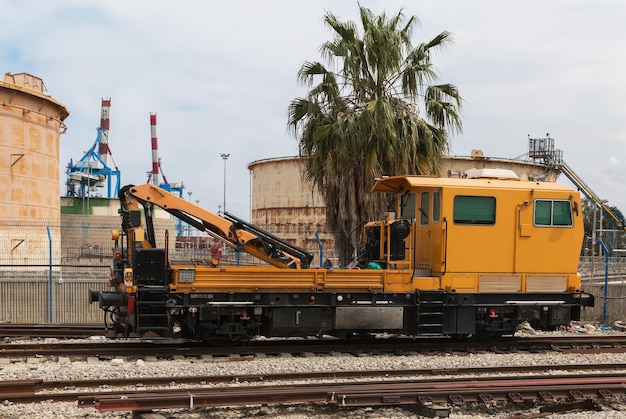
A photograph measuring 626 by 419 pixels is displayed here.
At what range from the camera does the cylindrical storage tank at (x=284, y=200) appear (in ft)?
120

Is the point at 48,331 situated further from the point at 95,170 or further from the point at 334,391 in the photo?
the point at 95,170

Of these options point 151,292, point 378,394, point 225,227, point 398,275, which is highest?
point 225,227

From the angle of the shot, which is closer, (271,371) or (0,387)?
(0,387)

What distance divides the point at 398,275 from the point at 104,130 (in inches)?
3465

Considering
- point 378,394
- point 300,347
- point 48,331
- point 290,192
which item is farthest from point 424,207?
point 290,192

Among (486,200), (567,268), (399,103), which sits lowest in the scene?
(567,268)

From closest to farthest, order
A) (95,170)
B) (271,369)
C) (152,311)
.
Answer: (271,369) → (152,311) → (95,170)

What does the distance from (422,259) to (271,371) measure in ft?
13.8

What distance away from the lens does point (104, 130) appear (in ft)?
305

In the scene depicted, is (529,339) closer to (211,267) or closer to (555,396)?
(555,396)

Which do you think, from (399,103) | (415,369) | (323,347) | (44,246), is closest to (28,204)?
(44,246)

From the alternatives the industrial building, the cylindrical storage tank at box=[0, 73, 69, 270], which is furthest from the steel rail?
the cylindrical storage tank at box=[0, 73, 69, 270]

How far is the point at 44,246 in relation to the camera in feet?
98.0

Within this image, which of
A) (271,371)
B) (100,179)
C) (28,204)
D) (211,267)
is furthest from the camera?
(100,179)
